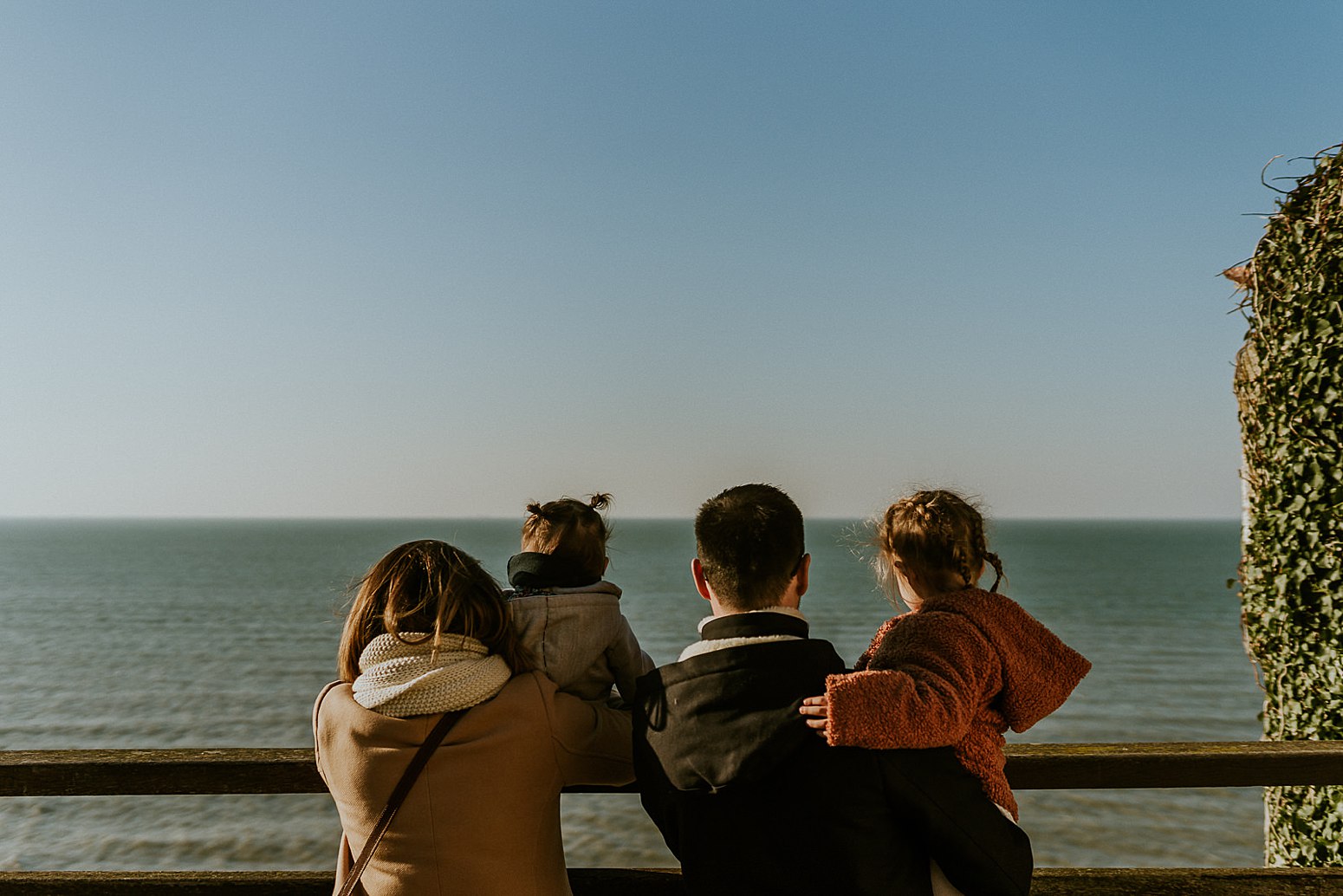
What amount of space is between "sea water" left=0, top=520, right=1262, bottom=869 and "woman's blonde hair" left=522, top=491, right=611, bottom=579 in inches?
10.5

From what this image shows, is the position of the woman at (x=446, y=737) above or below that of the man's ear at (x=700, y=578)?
below

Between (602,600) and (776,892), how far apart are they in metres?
0.84

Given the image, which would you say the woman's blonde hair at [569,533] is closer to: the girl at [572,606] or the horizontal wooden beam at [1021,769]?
the girl at [572,606]

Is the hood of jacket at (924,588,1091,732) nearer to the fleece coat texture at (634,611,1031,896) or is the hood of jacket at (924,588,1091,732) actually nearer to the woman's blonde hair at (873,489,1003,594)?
the woman's blonde hair at (873,489,1003,594)

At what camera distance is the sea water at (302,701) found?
9.49 meters

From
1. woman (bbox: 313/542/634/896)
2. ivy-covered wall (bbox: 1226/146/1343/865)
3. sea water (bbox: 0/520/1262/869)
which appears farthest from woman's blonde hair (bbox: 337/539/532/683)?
ivy-covered wall (bbox: 1226/146/1343/865)

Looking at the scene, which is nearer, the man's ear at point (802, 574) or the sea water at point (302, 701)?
the man's ear at point (802, 574)

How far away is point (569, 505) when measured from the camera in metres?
2.61

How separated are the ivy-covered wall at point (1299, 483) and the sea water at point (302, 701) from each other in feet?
6.01

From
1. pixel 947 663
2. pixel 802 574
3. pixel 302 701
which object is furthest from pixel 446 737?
pixel 302 701

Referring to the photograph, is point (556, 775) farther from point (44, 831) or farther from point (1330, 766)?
point (44, 831)

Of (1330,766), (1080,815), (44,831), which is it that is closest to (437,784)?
(1330,766)

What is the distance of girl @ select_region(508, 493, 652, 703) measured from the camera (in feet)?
7.63

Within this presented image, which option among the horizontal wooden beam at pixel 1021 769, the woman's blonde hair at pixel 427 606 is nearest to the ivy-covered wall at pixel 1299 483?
the horizontal wooden beam at pixel 1021 769
